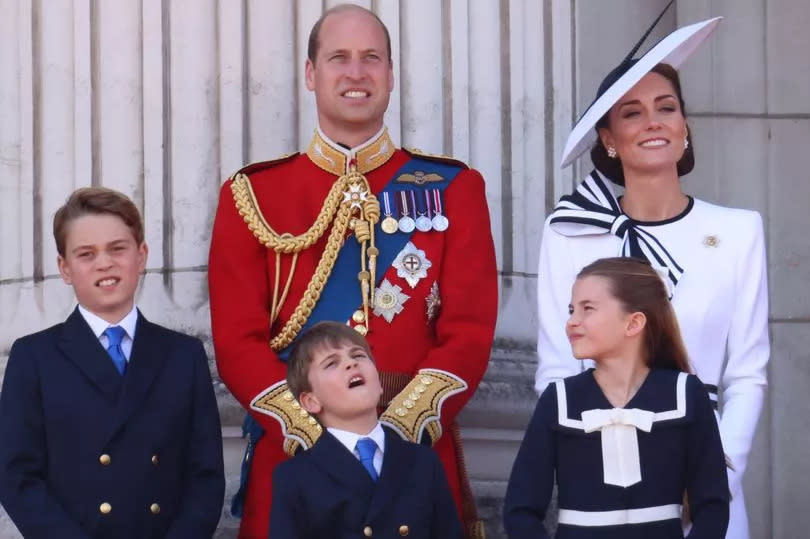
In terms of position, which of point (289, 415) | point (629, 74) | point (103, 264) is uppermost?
point (629, 74)

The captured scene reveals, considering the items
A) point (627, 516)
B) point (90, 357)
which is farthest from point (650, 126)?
point (90, 357)

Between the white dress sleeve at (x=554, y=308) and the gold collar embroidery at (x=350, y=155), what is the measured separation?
0.52m

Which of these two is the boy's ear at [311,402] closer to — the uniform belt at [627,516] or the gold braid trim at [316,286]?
the gold braid trim at [316,286]

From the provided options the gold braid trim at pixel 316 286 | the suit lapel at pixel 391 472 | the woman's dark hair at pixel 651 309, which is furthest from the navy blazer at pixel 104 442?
the woman's dark hair at pixel 651 309

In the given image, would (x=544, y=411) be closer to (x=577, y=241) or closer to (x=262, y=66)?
(x=577, y=241)

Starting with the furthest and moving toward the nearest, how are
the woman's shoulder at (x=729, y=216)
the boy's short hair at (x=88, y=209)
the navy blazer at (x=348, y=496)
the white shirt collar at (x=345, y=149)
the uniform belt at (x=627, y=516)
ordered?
1. the white shirt collar at (x=345, y=149)
2. the woman's shoulder at (x=729, y=216)
3. the boy's short hair at (x=88, y=209)
4. the navy blazer at (x=348, y=496)
5. the uniform belt at (x=627, y=516)

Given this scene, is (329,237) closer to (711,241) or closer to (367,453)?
(367,453)

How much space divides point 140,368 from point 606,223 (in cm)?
127

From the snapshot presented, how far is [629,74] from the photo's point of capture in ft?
17.5

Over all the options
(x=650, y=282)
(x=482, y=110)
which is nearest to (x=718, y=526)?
(x=650, y=282)

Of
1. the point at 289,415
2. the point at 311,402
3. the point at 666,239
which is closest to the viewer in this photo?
the point at 311,402

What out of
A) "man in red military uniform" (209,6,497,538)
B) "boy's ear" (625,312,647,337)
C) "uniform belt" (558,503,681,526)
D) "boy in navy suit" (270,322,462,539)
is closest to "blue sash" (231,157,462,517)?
"man in red military uniform" (209,6,497,538)

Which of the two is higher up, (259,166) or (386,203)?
(259,166)

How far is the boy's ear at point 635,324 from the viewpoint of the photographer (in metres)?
4.79
